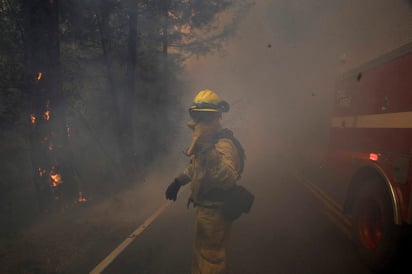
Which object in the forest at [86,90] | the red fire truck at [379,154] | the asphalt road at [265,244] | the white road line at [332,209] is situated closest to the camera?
the red fire truck at [379,154]

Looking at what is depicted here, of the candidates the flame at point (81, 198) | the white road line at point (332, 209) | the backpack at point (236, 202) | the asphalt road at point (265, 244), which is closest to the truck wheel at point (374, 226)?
the asphalt road at point (265, 244)

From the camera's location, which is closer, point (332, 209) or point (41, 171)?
point (41, 171)

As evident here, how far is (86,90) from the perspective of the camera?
15727 mm

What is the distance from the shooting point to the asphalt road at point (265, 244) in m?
5.18

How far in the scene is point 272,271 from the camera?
5.04 m

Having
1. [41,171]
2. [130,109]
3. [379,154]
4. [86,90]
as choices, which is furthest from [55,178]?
[86,90]

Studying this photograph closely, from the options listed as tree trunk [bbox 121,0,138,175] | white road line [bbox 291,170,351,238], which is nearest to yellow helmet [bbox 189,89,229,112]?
white road line [bbox 291,170,351,238]

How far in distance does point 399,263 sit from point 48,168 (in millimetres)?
6615

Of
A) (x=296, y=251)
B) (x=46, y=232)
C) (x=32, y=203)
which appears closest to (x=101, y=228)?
(x=46, y=232)

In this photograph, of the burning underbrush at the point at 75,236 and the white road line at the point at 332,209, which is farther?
the white road line at the point at 332,209

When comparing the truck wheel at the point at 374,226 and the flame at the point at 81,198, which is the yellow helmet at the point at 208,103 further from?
the flame at the point at 81,198

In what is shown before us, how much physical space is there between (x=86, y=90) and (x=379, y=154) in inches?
505

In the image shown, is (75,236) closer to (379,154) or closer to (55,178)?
(55,178)

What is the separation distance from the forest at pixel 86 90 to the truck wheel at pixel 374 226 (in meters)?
5.61
